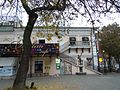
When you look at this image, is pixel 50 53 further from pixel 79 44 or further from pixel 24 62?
pixel 24 62

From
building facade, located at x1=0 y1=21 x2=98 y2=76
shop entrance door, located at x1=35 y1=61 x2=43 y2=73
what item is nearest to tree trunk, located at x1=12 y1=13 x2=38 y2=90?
building facade, located at x1=0 y1=21 x2=98 y2=76

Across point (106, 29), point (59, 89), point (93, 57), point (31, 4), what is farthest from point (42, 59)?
point (31, 4)

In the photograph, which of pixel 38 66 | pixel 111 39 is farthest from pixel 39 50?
pixel 111 39

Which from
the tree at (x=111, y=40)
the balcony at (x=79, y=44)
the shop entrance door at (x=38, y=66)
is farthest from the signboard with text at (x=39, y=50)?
the tree at (x=111, y=40)

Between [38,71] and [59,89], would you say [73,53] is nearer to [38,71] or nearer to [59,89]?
[38,71]

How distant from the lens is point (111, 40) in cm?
5825

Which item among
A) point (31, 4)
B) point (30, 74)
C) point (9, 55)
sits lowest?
point (30, 74)

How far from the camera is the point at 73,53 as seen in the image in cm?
5216

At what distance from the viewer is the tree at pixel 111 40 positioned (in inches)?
2291

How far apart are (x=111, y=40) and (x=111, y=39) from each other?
11.9 inches

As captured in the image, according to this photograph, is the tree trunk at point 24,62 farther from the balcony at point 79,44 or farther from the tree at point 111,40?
the tree at point 111,40

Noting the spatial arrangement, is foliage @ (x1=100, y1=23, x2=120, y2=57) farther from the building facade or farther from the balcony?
the building facade

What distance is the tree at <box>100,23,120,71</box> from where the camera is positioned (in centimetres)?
5819

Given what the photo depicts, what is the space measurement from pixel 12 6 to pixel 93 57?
38.1 m
